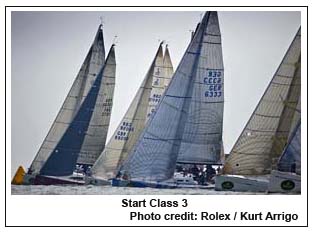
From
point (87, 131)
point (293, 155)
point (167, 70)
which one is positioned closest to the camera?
point (293, 155)

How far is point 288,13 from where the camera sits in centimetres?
998

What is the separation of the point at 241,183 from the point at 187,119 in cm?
134

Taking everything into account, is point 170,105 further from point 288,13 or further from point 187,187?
point 288,13

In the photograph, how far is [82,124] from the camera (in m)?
13.7

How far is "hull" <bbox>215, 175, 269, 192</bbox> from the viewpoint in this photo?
10.7 meters

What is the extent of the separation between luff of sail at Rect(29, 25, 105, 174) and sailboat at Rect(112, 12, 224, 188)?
2.75 ft

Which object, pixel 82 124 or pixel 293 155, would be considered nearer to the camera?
pixel 293 155

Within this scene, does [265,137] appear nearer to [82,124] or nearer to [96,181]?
[96,181]

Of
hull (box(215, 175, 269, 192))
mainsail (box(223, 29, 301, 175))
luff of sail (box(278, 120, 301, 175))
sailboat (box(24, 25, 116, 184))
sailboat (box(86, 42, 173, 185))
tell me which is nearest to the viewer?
luff of sail (box(278, 120, 301, 175))

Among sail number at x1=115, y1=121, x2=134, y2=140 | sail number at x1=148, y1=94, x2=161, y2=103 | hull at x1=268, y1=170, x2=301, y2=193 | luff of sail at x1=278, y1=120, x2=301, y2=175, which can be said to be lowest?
hull at x1=268, y1=170, x2=301, y2=193

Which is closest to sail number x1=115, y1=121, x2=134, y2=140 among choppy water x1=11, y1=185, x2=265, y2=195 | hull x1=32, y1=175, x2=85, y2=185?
hull x1=32, y1=175, x2=85, y2=185

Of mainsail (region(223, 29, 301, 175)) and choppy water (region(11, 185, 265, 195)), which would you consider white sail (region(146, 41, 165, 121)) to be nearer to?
mainsail (region(223, 29, 301, 175))

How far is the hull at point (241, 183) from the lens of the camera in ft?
35.1

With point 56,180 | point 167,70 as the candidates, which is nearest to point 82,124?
point 56,180
